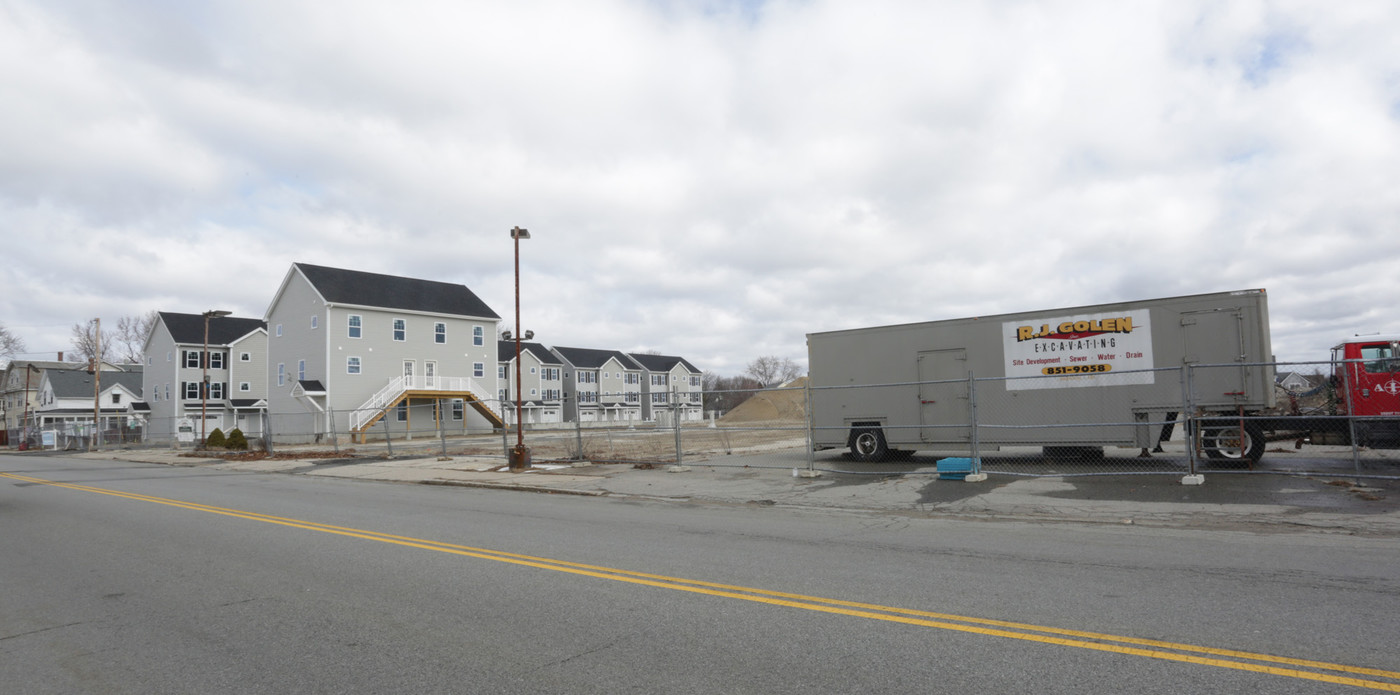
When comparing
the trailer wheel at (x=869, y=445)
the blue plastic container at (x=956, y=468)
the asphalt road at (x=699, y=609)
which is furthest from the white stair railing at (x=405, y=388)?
the blue plastic container at (x=956, y=468)

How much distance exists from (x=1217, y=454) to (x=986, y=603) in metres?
11.4

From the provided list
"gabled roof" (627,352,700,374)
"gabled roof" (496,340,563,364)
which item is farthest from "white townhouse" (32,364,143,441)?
"gabled roof" (627,352,700,374)

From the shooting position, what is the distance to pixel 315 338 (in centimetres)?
4606

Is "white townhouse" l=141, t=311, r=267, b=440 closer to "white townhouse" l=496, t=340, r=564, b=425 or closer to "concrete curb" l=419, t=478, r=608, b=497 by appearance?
"white townhouse" l=496, t=340, r=564, b=425

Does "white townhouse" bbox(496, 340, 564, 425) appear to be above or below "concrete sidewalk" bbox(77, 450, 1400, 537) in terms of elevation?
above

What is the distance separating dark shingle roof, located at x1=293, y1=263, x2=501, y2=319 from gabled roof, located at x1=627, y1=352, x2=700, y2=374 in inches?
1720

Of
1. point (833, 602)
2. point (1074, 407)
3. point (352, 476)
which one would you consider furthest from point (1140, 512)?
point (352, 476)

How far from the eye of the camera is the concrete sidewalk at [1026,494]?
9516mm

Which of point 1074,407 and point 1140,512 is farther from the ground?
point 1074,407

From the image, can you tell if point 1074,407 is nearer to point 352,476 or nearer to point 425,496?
point 425,496

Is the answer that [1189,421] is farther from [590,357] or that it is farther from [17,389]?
[17,389]

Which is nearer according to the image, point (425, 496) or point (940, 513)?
point (940, 513)

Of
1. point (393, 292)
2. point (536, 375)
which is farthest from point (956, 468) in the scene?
point (536, 375)

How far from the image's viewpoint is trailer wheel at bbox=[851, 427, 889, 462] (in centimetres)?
1738
